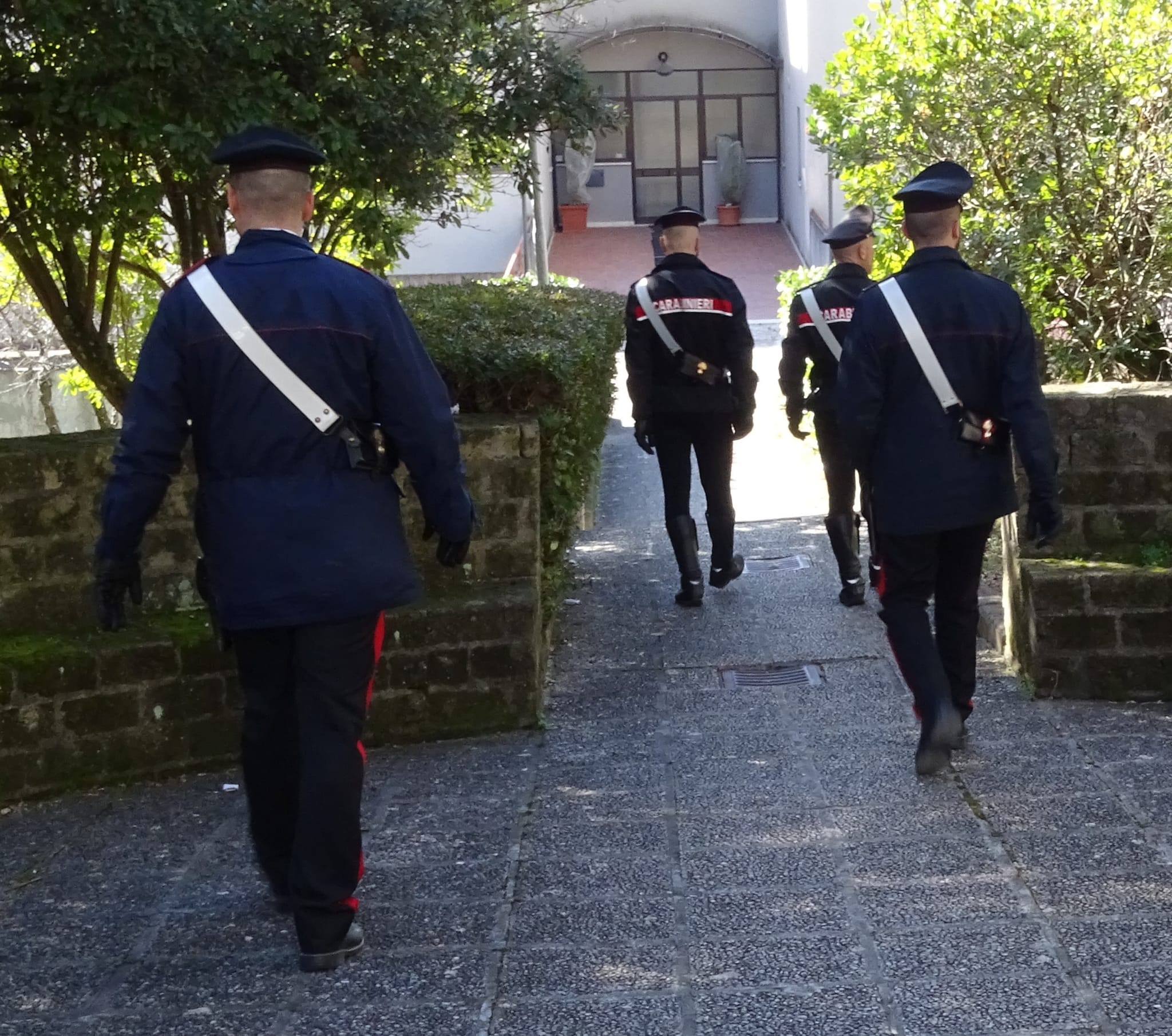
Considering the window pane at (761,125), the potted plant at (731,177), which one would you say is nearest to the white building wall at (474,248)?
the potted plant at (731,177)

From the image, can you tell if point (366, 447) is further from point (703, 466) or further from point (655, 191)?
point (655, 191)

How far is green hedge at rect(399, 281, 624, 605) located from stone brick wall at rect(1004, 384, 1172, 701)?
1754mm

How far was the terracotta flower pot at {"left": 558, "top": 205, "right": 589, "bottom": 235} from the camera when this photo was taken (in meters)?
31.6

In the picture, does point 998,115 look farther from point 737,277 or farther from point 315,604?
point 737,277

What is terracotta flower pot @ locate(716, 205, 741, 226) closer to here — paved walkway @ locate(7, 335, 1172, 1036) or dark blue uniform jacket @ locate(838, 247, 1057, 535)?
paved walkway @ locate(7, 335, 1172, 1036)

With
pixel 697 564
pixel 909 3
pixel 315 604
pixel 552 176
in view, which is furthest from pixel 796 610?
pixel 552 176

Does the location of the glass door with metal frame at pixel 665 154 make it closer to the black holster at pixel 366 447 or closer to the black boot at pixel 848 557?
the black boot at pixel 848 557

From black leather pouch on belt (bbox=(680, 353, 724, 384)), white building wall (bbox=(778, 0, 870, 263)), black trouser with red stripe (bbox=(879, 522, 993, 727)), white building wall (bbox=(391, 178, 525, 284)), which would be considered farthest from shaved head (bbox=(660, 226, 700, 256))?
white building wall (bbox=(391, 178, 525, 284))

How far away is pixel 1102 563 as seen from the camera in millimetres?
5941

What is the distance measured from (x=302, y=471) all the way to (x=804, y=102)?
18.8 meters

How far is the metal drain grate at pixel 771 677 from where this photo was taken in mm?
6332

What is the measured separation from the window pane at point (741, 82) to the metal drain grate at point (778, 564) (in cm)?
2463

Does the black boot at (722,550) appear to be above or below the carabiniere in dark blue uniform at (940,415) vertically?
below

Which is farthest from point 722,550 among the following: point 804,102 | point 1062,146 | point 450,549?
point 804,102
